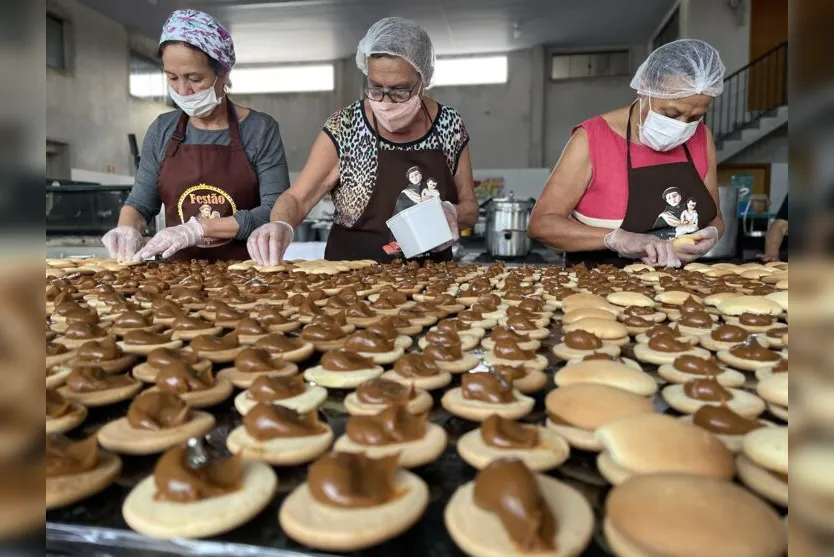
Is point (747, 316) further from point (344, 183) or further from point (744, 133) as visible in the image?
point (744, 133)

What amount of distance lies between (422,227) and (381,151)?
24.0 inches

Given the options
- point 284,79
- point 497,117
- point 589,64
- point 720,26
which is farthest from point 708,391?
point 284,79

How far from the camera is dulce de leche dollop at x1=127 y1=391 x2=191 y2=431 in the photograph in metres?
0.81

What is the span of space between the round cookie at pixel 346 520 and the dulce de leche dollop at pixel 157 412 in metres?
0.27

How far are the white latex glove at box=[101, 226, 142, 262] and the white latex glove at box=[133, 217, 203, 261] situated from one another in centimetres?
5

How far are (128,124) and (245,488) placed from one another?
13.7 metres

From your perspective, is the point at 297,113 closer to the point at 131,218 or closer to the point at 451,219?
the point at 131,218

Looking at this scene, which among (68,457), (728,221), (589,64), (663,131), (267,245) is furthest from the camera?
(589,64)

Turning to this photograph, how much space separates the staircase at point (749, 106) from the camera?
1082cm

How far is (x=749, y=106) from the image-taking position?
1173cm

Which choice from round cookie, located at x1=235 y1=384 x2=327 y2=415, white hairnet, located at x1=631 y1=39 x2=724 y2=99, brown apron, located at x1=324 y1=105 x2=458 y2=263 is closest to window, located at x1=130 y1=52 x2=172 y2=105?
brown apron, located at x1=324 y1=105 x2=458 y2=263

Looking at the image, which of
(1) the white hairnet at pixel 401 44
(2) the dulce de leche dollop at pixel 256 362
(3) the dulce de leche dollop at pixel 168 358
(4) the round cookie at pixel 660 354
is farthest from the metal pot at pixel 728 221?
(3) the dulce de leche dollop at pixel 168 358

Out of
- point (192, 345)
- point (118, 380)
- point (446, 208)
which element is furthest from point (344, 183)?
point (118, 380)

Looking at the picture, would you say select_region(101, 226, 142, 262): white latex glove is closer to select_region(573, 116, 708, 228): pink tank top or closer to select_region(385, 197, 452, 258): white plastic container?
select_region(385, 197, 452, 258): white plastic container
